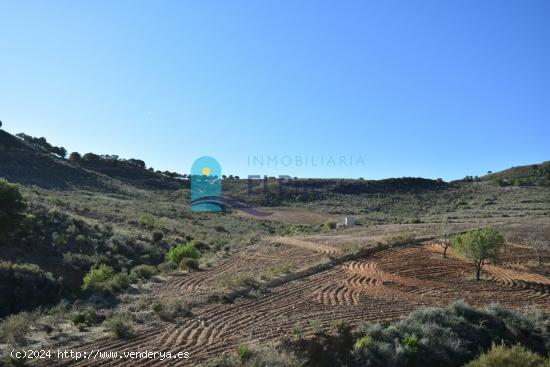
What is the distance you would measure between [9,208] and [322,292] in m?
14.2

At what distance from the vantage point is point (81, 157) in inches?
2992

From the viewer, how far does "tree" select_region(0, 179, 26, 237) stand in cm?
1727

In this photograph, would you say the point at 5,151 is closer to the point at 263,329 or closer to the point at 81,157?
the point at 81,157

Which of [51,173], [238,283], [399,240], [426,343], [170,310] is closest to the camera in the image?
[426,343]

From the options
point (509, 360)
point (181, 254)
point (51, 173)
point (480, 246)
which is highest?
point (51, 173)

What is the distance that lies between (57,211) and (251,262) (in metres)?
11.5

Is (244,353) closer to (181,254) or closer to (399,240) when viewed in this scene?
(181,254)

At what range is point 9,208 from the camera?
58.7 feet

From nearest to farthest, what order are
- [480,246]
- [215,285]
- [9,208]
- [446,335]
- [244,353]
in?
[244,353] → [446,335] → [215,285] → [480,246] → [9,208]

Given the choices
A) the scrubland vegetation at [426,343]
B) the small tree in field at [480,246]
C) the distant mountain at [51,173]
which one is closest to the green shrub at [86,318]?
the scrubland vegetation at [426,343]

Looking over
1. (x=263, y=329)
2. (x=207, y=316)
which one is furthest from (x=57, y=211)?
(x=263, y=329)

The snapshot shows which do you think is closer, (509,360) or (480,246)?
(509,360)

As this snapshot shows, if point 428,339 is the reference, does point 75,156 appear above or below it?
above

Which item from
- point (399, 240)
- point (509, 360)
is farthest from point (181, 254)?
point (509, 360)
